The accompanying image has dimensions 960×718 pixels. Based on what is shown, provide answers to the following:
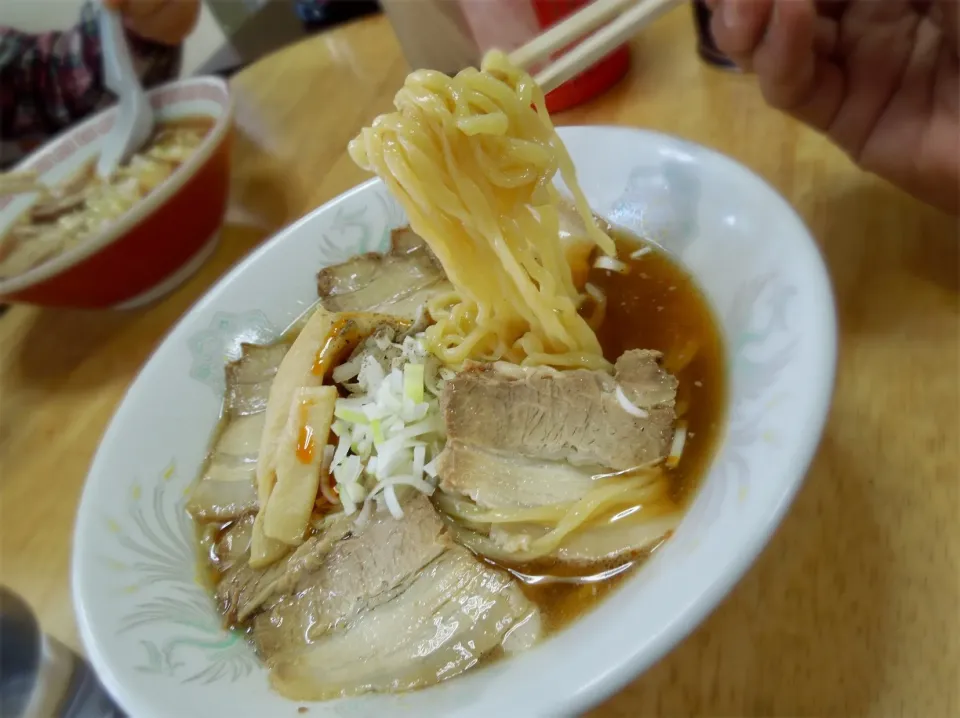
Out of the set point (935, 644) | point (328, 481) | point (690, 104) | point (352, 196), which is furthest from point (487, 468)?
point (690, 104)

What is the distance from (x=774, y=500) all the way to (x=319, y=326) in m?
0.75

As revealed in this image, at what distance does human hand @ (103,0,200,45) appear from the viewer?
2277 millimetres

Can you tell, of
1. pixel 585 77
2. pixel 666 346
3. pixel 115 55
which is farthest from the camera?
pixel 115 55

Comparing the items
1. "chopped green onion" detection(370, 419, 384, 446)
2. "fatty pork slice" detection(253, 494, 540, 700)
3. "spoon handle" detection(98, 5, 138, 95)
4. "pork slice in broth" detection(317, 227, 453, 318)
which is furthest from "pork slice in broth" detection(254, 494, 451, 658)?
"spoon handle" detection(98, 5, 138, 95)

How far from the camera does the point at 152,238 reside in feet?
5.14

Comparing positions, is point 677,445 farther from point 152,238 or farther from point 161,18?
point 161,18

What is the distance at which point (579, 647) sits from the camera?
0.73 meters

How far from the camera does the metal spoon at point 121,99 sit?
1.87 meters

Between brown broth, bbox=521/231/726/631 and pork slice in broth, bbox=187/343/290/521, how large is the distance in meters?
0.52

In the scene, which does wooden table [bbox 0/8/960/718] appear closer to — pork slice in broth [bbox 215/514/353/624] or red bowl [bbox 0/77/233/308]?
red bowl [bbox 0/77/233/308]

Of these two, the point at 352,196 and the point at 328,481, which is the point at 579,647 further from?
the point at 352,196

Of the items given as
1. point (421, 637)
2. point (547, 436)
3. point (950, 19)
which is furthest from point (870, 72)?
point (421, 637)

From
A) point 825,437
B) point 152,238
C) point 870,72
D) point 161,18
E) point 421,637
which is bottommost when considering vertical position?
point 825,437

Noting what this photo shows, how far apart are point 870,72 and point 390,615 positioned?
1.26 m
